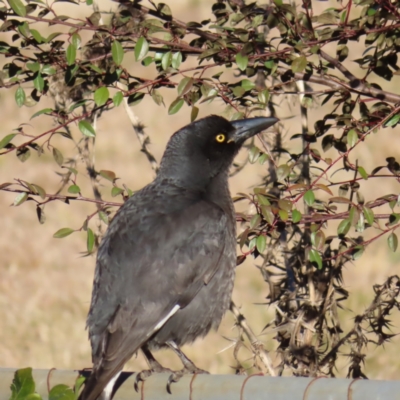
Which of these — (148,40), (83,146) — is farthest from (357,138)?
(83,146)

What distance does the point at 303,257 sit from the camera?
192 inches

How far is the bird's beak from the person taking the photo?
4.51 m

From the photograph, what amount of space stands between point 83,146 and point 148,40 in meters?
1.56

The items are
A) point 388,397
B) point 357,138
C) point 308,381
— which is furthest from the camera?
point 357,138

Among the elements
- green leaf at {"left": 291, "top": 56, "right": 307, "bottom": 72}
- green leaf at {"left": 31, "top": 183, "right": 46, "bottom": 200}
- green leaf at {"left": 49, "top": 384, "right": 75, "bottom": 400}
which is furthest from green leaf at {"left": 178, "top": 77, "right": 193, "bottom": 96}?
green leaf at {"left": 49, "top": 384, "right": 75, "bottom": 400}

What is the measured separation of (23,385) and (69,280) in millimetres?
5907

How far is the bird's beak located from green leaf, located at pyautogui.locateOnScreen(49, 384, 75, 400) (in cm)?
202

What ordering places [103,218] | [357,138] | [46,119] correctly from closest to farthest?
[357,138] → [103,218] → [46,119]

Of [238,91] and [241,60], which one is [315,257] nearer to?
[238,91]

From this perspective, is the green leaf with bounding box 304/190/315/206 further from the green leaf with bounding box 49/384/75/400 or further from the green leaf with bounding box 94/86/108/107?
the green leaf with bounding box 49/384/75/400

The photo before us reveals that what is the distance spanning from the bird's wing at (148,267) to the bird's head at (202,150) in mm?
334

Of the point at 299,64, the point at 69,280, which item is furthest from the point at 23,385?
the point at 69,280

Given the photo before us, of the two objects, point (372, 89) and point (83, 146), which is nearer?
point (372, 89)

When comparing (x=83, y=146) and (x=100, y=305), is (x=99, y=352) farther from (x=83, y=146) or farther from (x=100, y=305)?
(x=83, y=146)
